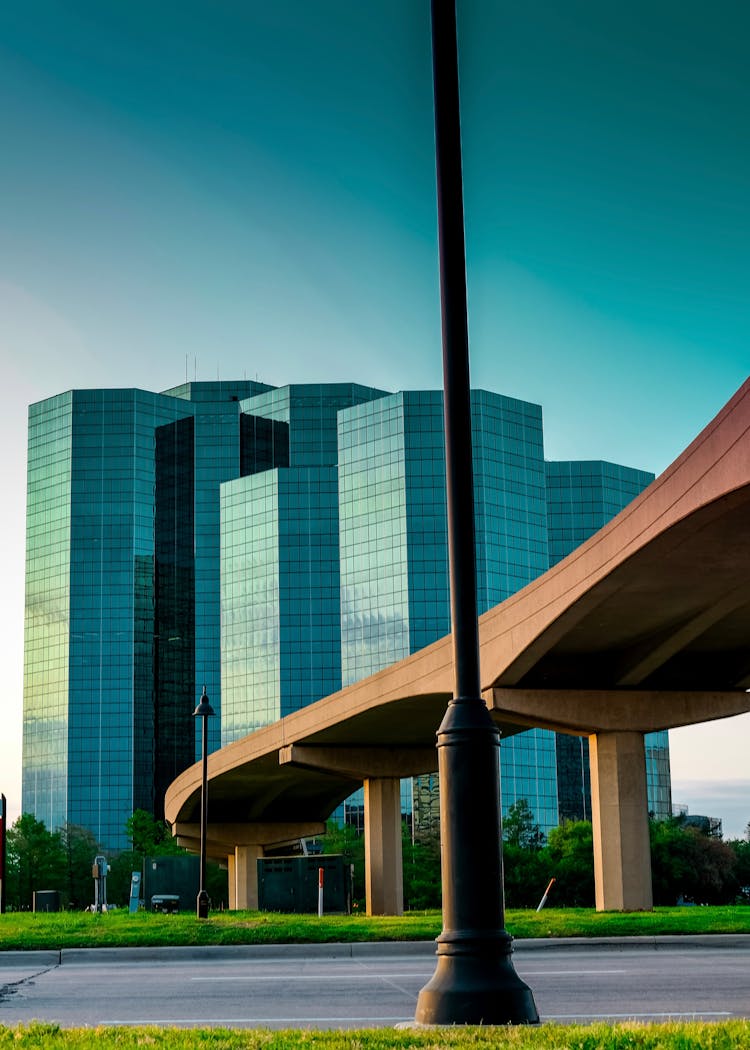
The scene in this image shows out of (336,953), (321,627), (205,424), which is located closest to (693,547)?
(336,953)

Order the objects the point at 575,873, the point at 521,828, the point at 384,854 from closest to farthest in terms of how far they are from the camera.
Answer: the point at 384,854
the point at 575,873
the point at 521,828

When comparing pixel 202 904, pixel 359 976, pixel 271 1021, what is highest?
pixel 271 1021

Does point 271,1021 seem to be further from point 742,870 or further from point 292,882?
point 742,870

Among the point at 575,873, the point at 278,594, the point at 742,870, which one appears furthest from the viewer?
the point at 278,594

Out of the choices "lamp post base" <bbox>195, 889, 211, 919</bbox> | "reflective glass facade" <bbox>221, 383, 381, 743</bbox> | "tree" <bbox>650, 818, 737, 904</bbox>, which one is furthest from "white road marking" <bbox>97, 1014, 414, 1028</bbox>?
"reflective glass facade" <bbox>221, 383, 381, 743</bbox>

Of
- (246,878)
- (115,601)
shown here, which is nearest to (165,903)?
(246,878)

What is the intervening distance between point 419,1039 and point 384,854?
144ft

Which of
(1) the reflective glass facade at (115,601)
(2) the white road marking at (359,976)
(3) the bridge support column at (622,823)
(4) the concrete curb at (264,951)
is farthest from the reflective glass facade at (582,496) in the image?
(2) the white road marking at (359,976)

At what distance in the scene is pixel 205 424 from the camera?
199125 mm

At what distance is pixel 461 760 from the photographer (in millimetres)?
9266

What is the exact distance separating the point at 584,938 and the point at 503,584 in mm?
134945

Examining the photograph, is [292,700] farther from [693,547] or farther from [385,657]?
[693,547]

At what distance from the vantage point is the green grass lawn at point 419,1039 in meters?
7.62

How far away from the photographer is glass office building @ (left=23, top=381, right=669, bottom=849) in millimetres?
159125
